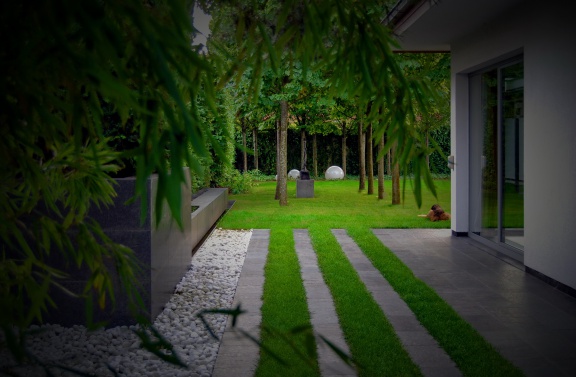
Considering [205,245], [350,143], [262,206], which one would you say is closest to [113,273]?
[205,245]

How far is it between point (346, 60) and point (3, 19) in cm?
91

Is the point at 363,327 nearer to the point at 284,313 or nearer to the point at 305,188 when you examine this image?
the point at 284,313

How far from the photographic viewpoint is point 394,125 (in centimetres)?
164

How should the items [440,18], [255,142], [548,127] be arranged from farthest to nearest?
[255,142] < [440,18] < [548,127]

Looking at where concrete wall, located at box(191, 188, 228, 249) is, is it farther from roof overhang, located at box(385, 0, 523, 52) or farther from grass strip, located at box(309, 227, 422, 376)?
roof overhang, located at box(385, 0, 523, 52)

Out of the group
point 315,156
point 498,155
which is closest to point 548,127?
point 498,155

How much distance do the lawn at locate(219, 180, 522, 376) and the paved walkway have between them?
8cm

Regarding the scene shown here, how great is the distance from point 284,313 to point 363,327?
0.67 meters

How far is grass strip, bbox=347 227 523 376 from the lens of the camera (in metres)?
3.43

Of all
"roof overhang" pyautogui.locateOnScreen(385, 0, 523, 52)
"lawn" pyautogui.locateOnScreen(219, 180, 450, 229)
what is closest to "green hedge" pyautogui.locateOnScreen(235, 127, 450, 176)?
"lawn" pyautogui.locateOnScreen(219, 180, 450, 229)

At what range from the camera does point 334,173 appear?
75.6ft

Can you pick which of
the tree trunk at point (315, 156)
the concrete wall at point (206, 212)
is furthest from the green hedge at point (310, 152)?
the concrete wall at point (206, 212)

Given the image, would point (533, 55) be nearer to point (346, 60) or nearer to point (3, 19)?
point (346, 60)

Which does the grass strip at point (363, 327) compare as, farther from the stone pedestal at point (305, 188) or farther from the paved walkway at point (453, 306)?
the stone pedestal at point (305, 188)
